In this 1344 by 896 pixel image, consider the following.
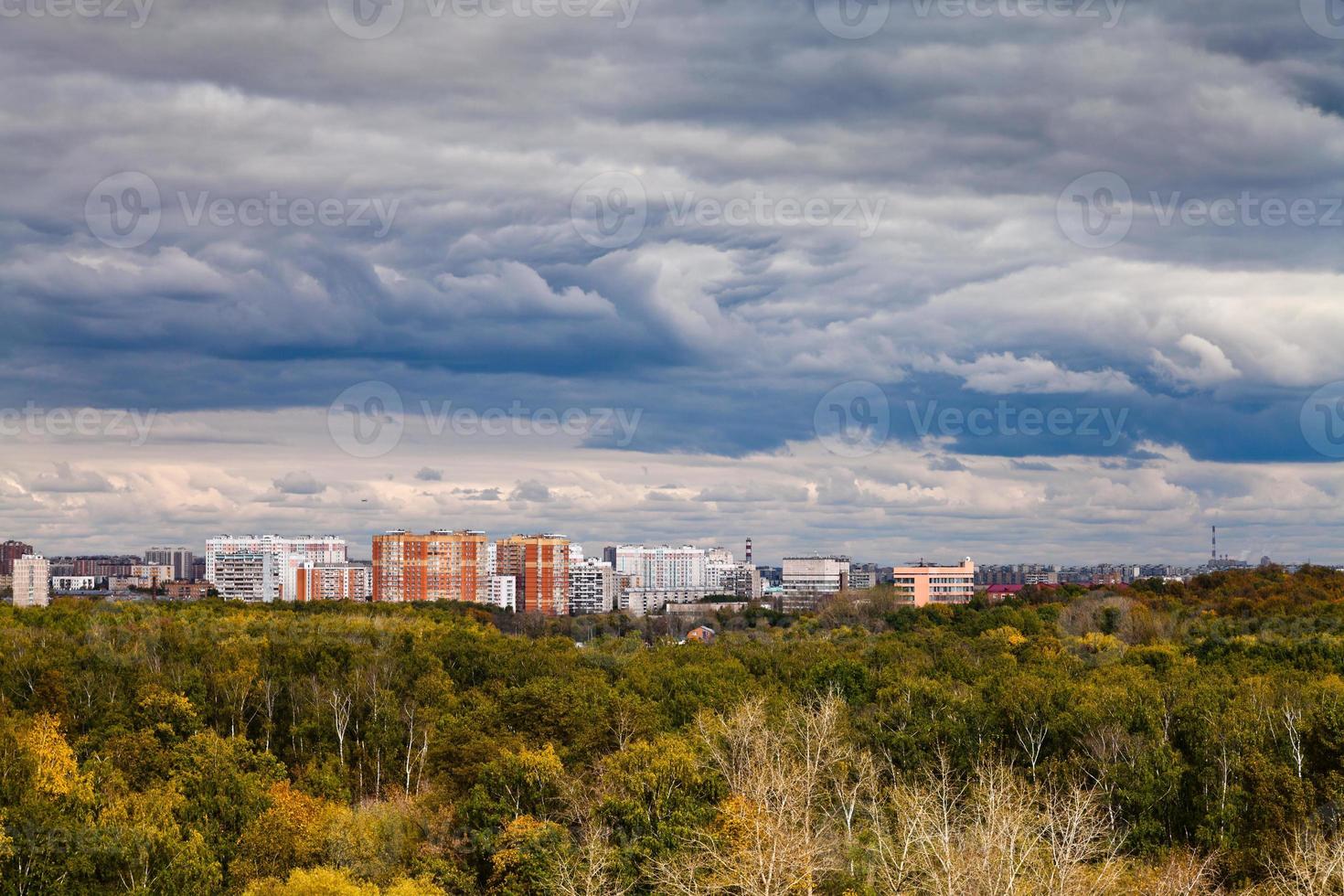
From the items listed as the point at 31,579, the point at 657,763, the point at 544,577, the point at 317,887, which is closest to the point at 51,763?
the point at 317,887

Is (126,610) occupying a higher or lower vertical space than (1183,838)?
higher

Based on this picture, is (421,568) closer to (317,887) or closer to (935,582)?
(935,582)

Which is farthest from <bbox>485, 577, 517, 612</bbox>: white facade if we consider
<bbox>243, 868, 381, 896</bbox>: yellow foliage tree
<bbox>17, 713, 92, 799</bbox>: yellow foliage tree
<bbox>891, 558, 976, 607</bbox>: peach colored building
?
<bbox>243, 868, 381, 896</bbox>: yellow foliage tree

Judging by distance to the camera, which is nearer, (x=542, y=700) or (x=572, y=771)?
(x=572, y=771)

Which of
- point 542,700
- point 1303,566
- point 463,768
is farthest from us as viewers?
point 1303,566

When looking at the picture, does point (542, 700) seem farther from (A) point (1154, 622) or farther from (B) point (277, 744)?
(A) point (1154, 622)

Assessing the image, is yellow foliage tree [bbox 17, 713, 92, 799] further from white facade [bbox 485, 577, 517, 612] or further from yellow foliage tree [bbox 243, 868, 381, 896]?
white facade [bbox 485, 577, 517, 612]

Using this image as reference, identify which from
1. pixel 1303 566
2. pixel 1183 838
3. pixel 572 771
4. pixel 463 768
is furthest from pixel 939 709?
pixel 1303 566
